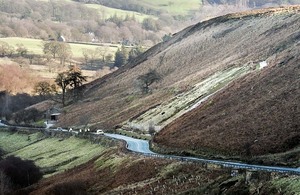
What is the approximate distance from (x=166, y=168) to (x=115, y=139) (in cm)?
2709

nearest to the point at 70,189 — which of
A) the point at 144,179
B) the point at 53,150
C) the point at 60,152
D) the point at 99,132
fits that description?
the point at 144,179

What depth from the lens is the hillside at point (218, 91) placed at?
5903 cm

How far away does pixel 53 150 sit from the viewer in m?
88.4

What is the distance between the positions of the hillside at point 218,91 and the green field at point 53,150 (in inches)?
346

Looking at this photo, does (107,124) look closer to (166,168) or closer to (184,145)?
(184,145)

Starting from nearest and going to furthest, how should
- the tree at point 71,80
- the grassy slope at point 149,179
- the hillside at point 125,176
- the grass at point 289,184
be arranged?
the grass at point 289,184 → the grassy slope at point 149,179 → the hillside at point 125,176 → the tree at point 71,80

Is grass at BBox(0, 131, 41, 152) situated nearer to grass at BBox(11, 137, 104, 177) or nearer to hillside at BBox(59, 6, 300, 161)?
grass at BBox(11, 137, 104, 177)

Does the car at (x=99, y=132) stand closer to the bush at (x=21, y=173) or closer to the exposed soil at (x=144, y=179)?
the bush at (x=21, y=173)

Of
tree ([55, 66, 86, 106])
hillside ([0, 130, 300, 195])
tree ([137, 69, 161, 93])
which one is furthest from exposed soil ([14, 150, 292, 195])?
tree ([55, 66, 86, 106])

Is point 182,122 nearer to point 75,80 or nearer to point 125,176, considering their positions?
point 125,176

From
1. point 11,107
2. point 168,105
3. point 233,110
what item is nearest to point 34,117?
point 11,107

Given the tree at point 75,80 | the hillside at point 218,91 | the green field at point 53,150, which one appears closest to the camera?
the hillside at point 218,91

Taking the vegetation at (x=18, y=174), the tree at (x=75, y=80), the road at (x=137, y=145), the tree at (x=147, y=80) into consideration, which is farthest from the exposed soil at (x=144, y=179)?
the tree at (x=75, y=80)

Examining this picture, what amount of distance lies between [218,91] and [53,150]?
87.0 ft
